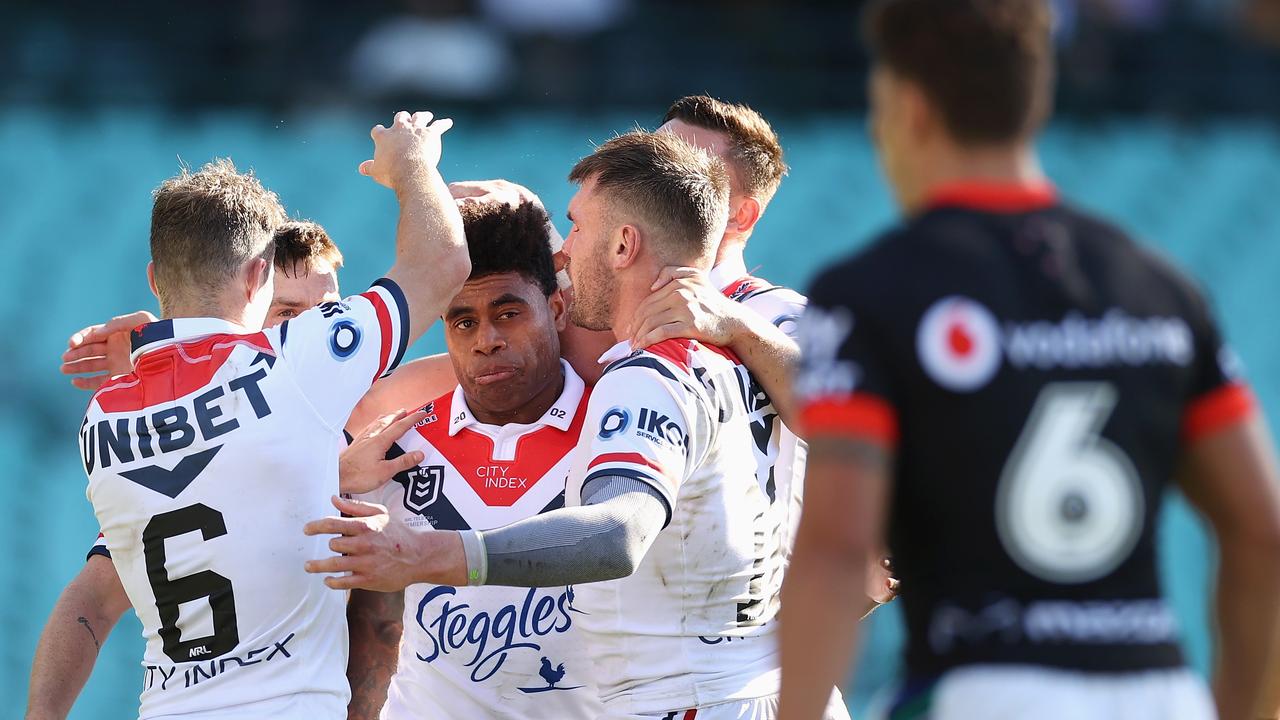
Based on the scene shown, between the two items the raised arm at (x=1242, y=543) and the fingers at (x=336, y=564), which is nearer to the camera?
the raised arm at (x=1242, y=543)

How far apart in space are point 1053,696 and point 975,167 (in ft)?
3.02

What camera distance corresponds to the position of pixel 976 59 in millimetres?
2576

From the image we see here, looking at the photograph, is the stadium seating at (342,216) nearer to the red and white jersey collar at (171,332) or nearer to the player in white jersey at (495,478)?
the player in white jersey at (495,478)

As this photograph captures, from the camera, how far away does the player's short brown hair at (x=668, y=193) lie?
4395mm

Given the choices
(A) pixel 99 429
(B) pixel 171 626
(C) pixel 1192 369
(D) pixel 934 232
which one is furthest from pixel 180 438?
(C) pixel 1192 369

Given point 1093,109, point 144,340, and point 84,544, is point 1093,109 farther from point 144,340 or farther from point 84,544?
point 144,340

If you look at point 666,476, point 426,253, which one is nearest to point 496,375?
point 426,253

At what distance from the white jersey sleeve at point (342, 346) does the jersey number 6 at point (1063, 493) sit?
2072 mm

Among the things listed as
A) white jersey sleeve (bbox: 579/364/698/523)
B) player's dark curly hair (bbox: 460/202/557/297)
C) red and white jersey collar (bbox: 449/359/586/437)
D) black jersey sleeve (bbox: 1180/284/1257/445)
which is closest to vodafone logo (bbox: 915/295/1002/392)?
black jersey sleeve (bbox: 1180/284/1257/445)

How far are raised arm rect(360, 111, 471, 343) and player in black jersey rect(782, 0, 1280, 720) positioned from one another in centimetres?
185

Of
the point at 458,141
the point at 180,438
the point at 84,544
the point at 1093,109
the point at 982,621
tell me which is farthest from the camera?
the point at 1093,109

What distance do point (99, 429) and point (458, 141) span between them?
6688mm

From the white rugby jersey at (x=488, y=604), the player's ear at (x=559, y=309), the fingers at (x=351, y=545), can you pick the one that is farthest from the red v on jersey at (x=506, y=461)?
the fingers at (x=351, y=545)

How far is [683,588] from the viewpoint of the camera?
4207mm
